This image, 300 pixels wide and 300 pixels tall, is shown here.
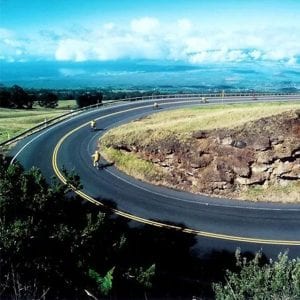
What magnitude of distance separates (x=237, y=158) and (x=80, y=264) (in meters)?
22.4

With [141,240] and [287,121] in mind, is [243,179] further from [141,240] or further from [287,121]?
[141,240]

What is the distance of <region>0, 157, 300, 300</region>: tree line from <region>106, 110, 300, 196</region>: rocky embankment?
40.3ft

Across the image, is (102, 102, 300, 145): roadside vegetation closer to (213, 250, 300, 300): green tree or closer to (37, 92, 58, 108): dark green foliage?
(213, 250, 300, 300): green tree

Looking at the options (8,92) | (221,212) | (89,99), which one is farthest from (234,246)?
(8,92)

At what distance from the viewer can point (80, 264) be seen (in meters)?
17.2

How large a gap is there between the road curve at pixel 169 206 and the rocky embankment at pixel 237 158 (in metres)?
1.99

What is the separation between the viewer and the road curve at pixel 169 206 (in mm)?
28312

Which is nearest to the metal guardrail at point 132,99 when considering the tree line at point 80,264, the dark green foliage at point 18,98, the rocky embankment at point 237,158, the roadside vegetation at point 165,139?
the roadside vegetation at point 165,139

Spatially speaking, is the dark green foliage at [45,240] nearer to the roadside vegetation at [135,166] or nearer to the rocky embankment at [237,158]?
the rocky embankment at [237,158]

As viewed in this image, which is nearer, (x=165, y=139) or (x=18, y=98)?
(x=165, y=139)

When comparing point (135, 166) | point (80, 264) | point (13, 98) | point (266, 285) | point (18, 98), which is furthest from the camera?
point (18, 98)

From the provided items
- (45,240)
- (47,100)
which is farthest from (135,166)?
(47,100)

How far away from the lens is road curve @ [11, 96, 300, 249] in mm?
28312

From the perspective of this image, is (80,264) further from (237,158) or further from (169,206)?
(237,158)
